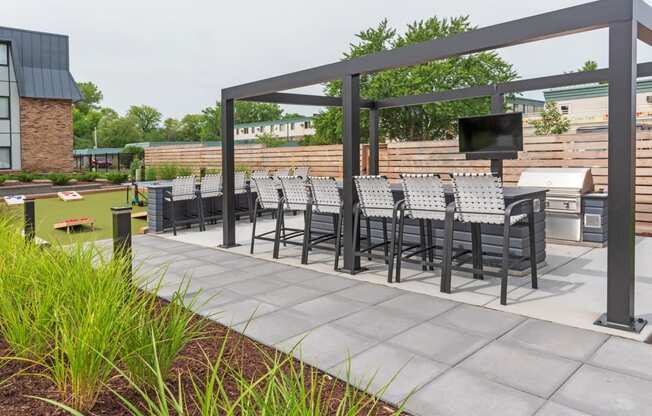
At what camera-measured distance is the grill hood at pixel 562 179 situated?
6906 millimetres

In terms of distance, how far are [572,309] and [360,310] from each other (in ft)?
5.37

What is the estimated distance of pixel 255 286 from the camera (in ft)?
15.8

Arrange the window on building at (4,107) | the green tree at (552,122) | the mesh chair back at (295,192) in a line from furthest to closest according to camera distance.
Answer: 1. the green tree at (552,122)
2. the window on building at (4,107)
3. the mesh chair back at (295,192)

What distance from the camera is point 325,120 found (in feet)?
81.8

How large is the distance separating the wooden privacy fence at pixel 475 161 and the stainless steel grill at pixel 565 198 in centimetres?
65

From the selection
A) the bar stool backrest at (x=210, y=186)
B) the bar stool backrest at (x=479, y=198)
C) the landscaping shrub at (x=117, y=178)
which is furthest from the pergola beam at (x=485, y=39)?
the landscaping shrub at (x=117, y=178)

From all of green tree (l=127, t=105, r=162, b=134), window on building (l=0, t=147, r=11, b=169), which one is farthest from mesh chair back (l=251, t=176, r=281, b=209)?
green tree (l=127, t=105, r=162, b=134)

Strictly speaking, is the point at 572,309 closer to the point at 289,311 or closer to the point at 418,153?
the point at 289,311

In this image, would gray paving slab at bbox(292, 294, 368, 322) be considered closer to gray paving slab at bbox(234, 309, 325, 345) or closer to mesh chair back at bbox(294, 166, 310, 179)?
gray paving slab at bbox(234, 309, 325, 345)

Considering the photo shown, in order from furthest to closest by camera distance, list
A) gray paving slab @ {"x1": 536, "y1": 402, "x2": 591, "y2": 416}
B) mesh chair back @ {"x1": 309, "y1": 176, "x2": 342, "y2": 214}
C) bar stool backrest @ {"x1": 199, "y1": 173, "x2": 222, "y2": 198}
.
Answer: bar stool backrest @ {"x1": 199, "y1": 173, "x2": 222, "y2": 198} < mesh chair back @ {"x1": 309, "y1": 176, "x2": 342, "y2": 214} < gray paving slab @ {"x1": 536, "y1": 402, "x2": 591, "y2": 416}

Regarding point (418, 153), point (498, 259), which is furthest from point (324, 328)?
point (418, 153)

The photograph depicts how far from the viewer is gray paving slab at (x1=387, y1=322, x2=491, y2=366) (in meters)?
3.07

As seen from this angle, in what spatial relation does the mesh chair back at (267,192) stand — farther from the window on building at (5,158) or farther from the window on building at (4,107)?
the window on building at (4,107)

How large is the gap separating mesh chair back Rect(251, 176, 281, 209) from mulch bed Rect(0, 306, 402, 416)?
139 inches
